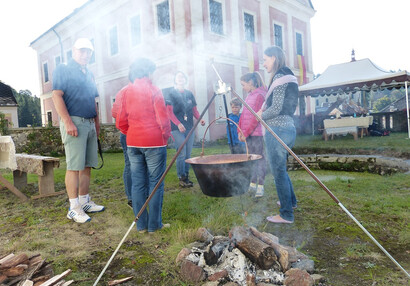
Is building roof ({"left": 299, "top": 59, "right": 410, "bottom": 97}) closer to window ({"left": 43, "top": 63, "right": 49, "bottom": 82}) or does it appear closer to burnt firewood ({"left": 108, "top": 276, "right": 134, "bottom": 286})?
burnt firewood ({"left": 108, "top": 276, "right": 134, "bottom": 286})

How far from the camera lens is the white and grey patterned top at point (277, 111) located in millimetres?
2926

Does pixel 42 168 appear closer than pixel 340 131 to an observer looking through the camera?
Yes

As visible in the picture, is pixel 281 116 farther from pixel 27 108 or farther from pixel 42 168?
pixel 27 108

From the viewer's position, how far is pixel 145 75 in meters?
2.88

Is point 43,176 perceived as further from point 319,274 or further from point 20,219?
point 319,274

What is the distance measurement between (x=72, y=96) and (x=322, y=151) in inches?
282

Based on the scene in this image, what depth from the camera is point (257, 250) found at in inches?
81.4

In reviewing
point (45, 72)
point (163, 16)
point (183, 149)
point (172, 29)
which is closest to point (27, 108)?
point (45, 72)

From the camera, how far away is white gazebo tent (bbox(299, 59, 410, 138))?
9.66 meters

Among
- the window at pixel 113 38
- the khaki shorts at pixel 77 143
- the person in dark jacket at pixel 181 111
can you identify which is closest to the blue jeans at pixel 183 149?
the person in dark jacket at pixel 181 111

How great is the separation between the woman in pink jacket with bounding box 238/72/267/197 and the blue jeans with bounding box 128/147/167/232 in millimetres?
1224

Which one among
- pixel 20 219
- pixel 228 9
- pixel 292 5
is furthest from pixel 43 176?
pixel 292 5

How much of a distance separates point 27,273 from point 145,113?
1581 mm

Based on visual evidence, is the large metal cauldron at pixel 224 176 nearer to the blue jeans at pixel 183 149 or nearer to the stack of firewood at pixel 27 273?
the stack of firewood at pixel 27 273
